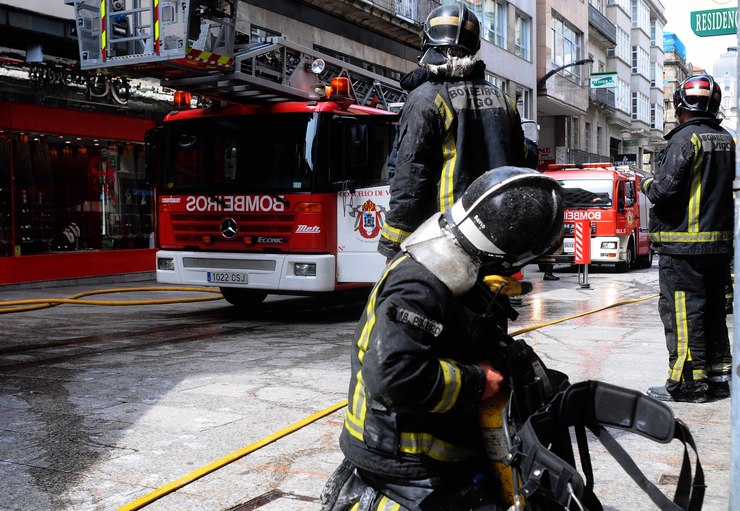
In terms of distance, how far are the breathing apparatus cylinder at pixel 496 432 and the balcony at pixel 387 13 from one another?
60.5ft

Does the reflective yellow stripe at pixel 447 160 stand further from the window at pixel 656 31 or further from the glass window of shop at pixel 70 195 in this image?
the window at pixel 656 31

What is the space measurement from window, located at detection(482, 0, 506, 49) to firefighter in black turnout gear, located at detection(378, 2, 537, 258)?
87.5 feet

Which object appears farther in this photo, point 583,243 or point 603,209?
point 603,209

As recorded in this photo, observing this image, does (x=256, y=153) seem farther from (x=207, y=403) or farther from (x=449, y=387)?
(x=449, y=387)

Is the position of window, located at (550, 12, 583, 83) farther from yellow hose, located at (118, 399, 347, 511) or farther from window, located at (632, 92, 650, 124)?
yellow hose, located at (118, 399, 347, 511)

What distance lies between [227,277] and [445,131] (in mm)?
6098

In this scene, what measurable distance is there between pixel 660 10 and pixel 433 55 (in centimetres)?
6301

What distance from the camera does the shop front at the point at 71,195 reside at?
14.3 metres

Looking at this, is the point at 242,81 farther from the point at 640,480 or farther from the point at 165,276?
the point at 640,480

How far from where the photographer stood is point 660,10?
A: 61781 millimetres

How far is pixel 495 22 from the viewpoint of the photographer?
3138 centimetres

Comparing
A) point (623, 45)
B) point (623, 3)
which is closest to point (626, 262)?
point (623, 45)

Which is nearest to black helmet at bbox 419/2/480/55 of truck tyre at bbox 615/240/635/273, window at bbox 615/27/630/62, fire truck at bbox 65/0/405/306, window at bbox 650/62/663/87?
fire truck at bbox 65/0/405/306

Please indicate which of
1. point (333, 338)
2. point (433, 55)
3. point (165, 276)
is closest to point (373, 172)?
point (333, 338)
